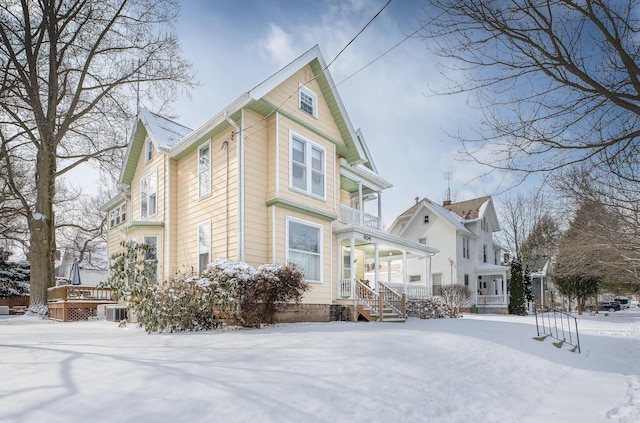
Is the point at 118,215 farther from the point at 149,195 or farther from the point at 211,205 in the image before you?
the point at 211,205

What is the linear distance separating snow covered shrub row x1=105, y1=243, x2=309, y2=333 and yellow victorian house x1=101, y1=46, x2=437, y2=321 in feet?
6.07

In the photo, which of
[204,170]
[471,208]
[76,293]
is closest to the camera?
[204,170]

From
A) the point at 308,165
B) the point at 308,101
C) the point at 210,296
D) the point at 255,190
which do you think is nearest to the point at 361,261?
the point at 308,165

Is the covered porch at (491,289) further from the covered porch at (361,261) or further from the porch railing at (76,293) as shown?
the porch railing at (76,293)

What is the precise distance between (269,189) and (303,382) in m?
8.66

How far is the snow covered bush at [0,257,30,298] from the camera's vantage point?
2806 cm

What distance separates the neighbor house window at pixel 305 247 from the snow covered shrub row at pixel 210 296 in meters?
2.68

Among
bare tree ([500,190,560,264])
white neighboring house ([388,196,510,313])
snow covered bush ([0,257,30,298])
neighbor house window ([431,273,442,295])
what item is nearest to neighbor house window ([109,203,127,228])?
snow covered bush ([0,257,30,298])

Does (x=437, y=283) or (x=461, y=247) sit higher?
(x=461, y=247)

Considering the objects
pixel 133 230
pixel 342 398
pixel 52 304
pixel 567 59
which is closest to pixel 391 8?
pixel 567 59

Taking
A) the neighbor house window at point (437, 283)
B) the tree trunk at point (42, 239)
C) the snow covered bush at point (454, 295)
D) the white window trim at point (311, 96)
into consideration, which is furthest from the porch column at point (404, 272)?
the tree trunk at point (42, 239)

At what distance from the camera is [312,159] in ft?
47.1

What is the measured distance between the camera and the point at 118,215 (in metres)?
22.1

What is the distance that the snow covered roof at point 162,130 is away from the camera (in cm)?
1570
